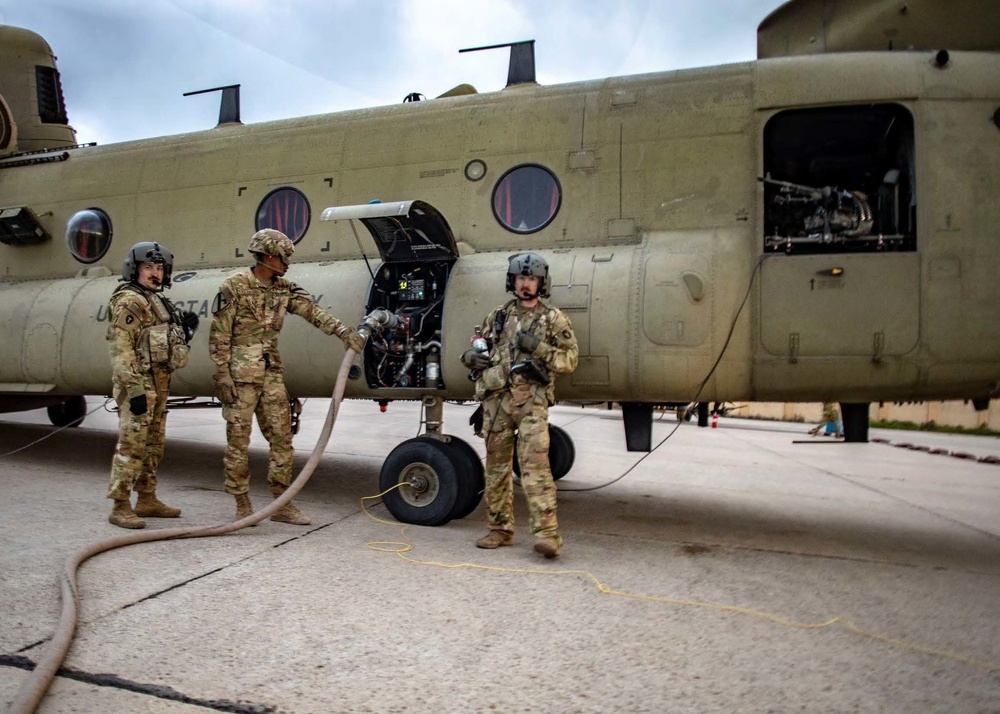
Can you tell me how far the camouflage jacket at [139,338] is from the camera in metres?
5.01

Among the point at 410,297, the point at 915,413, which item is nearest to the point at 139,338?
the point at 410,297

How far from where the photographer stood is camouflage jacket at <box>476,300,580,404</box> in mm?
4617

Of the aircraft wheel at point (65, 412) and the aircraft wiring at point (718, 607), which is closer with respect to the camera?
the aircraft wiring at point (718, 607)

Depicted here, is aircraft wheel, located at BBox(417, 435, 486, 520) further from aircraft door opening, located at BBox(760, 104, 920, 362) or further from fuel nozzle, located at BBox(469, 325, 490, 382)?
aircraft door opening, located at BBox(760, 104, 920, 362)

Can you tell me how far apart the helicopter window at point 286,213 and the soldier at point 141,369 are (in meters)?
1.27

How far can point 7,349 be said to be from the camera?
689 centimetres

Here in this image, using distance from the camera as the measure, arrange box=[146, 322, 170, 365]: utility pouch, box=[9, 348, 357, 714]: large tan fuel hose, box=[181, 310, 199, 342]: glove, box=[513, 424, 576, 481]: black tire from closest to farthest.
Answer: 1. box=[9, 348, 357, 714]: large tan fuel hose
2. box=[146, 322, 170, 365]: utility pouch
3. box=[181, 310, 199, 342]: glove
4. box=[513, 424, 576, 481]: black tire

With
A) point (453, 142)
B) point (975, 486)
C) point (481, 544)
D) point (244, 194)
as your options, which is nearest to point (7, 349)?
point (244, 194)

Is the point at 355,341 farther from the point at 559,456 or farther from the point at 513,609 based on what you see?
the point at 559,456

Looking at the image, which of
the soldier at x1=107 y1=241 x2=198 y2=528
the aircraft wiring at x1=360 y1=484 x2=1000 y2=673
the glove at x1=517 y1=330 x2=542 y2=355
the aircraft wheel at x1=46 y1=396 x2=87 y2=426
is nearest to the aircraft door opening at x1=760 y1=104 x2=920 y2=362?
the glove at x1=517 y1=330 x2=542 y2=355

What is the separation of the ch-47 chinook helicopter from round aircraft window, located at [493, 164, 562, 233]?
2 cm

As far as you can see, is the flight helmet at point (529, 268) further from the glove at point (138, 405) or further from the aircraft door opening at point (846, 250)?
the glove at point (138, 405)

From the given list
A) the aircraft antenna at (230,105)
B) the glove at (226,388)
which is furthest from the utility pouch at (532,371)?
the aircraft antenna at (230,105)

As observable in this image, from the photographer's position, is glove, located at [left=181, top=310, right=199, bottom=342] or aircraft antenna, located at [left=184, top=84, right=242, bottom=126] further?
aircraft antenna, located at [left=184, top=84, right=242, bottom=126]
